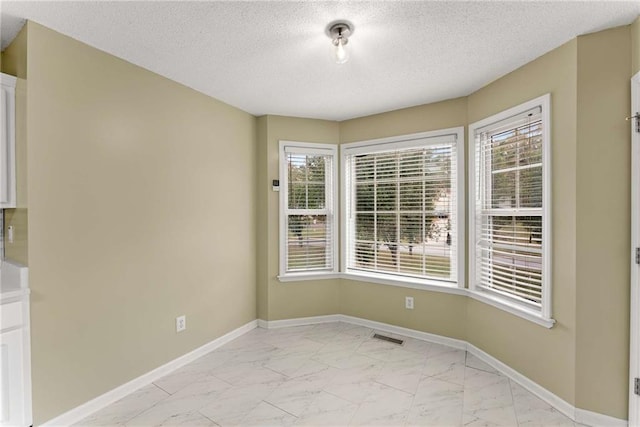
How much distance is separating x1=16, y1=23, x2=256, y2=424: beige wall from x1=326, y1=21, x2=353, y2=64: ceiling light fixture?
154 centimetres

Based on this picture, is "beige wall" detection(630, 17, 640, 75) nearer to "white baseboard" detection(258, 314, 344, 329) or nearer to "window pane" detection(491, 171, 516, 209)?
"window pane" detection(491, 171, 516, 209)

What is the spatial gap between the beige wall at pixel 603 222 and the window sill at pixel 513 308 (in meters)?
0.22

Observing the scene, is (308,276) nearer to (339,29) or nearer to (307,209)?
(307,209)

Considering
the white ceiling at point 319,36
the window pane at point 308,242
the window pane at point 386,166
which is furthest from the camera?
the window pane at point 308,242

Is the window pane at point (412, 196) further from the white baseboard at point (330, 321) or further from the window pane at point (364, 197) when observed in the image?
the white baseboard at point (330, 321)

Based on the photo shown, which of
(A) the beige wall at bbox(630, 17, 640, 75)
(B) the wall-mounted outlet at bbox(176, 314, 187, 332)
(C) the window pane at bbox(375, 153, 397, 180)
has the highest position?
(A) the beige wall at bbox(630, 17, 640, 75)

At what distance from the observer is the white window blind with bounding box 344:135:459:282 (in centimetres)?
329

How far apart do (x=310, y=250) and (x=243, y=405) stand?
1912 mm

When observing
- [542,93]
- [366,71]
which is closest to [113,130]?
[366,71]

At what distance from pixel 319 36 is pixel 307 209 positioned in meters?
2.11

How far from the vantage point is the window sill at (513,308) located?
7.44 feet

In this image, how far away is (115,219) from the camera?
7.61 ft

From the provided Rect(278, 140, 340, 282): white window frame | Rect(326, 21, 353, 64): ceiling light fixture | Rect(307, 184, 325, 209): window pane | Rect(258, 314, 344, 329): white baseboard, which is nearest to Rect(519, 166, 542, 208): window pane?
Rect(326, 21, 353, 64): ceiling light fixture

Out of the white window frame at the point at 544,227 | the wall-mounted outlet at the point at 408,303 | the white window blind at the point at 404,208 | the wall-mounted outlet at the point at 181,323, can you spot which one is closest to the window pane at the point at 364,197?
the white window blind at the point at 404,208
